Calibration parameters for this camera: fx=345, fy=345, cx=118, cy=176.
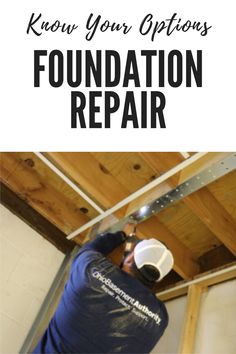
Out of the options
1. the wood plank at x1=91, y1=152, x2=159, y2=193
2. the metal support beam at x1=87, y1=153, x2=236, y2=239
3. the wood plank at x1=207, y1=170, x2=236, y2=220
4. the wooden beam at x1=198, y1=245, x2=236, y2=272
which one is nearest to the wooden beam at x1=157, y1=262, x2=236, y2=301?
the wooden beam at x1=198, y1=245, x2=236, y2=272

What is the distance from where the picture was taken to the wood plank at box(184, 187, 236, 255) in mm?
1790

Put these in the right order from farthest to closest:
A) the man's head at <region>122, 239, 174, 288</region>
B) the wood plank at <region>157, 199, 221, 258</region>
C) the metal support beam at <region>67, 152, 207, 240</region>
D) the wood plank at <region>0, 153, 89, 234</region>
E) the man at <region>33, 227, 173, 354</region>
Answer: the wood plank at <region>0, 153, 89, 234</region>, the wood plank at <region>157, 199, 221, 258</region>, the metal support beam at <region>67, 152, 207, 240</region>, the man's head at <region>122, 239, 174, 288</region>, the man at <region>33, 227, 173, 354</region>

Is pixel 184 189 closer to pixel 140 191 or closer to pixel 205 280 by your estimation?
pixel 140 191

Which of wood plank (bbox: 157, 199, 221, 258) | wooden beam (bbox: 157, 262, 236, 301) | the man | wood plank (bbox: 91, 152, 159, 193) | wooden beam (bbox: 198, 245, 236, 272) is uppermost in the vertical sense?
wood plank (bbox: 91, 152, 159, 193)

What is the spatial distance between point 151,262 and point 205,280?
641mm

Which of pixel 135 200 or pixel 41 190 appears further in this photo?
pixel 41 190

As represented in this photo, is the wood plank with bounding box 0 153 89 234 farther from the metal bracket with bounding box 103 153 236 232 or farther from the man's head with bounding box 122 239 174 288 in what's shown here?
the man's head with bounding box 122 239 174 288

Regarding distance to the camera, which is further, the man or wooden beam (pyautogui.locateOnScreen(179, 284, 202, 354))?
wooden beam (pyautogui.locateOnScreen(179, 284, 202, 354))

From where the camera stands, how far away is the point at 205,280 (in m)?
2.00

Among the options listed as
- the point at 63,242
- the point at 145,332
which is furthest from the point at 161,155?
the point at 63,242

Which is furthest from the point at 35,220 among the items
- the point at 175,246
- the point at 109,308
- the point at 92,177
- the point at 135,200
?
the point at 109,308

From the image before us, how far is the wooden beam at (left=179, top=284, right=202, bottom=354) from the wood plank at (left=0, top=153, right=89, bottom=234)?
827mm

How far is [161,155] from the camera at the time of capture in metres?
1.80

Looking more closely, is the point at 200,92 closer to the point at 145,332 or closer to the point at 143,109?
the point at 143,109
